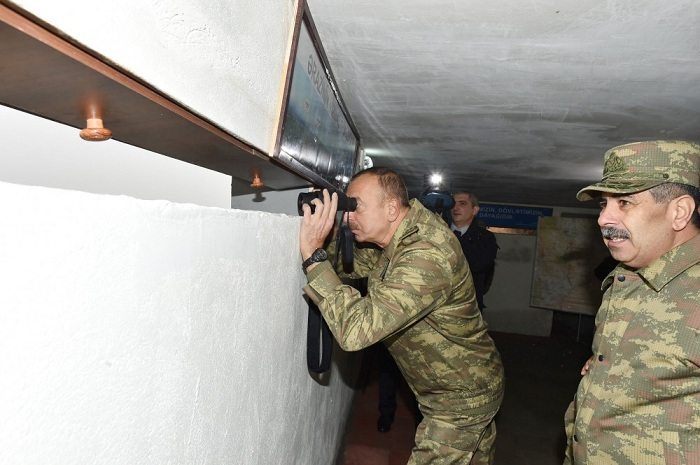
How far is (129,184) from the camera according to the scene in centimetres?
103

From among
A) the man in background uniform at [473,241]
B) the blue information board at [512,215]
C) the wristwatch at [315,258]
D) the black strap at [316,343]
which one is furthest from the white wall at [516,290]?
the wristwatch at [315,258]

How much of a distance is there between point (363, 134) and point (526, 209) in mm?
4920

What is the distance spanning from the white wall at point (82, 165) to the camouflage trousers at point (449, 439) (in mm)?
1253

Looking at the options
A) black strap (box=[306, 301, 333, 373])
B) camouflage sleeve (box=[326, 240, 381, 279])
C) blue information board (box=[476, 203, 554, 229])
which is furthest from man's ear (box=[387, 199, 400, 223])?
blue information board (box=[476, 203, 554, 229])

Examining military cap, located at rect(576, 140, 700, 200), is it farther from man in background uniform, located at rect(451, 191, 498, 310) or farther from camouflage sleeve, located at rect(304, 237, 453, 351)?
man in background uniform, located at rect(451, 191, 498, 310)

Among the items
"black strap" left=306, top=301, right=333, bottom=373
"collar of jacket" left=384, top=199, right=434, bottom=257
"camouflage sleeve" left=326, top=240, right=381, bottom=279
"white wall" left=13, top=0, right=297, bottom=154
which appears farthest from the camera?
"camouflage sleeve" left=326, top=240, right=381, bottom=279

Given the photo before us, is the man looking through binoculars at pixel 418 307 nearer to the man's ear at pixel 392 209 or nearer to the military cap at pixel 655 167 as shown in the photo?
the man's ear at pixel 392 209

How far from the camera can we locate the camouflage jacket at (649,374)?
3.54 feet

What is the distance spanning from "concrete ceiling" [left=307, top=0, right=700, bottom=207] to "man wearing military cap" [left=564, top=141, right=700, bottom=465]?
356 mm

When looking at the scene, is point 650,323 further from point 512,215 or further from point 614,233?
point 512,215

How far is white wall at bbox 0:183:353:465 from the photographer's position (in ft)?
1.10

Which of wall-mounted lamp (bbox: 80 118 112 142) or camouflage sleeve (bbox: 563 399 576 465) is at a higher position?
wall-mounted lamp (bbox: 80 118 112 142)

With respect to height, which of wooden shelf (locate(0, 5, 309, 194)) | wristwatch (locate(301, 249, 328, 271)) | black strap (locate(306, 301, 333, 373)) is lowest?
black strap (locate(306, 301, 333, 373))

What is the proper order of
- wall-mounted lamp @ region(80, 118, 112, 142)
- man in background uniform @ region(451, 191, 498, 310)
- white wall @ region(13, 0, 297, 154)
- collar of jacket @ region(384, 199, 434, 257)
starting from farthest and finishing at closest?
man in background uniform @ region(451, 191, 498, 310), collar of jacket @ region(384, 199, 434, 257), wall-mounted lamp @ region(80, 118, 112, 142), white wall @ region(13, 0, 297, 154)
